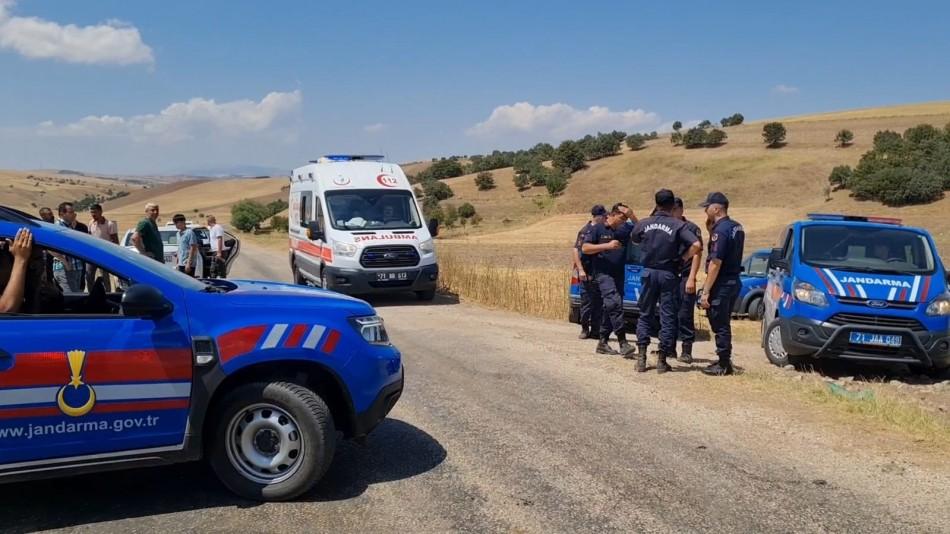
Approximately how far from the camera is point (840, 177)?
43.8 m

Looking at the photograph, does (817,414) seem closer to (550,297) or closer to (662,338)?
(662,338)

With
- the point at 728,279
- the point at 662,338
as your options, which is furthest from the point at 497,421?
the point at 728,279

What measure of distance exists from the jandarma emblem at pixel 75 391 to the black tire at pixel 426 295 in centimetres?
1090

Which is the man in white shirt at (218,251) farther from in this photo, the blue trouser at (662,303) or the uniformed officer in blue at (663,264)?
the blue trouser at (662,303)

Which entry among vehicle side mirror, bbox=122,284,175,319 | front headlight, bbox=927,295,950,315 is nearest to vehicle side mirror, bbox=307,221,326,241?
front headlight, bbox=927,295,950,315

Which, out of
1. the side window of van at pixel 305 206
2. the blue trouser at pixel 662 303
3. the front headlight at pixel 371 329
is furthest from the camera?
the side window of van at pixel 305 206

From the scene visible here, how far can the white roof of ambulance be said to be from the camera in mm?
14758

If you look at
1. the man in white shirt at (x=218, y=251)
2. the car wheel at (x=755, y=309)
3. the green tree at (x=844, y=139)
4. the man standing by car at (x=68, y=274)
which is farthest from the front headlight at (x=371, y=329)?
the green tree at (x=844, y=139)

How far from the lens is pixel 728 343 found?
310 inches

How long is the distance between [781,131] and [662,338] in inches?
2308

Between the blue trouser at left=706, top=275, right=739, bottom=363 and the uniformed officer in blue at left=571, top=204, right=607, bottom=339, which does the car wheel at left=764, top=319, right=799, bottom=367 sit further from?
the uniformed officer in blue at left=571, top=204, right=607, bottom=339

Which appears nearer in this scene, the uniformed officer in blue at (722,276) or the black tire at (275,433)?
the black tire at (275,433)

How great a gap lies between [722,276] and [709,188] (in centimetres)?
4587

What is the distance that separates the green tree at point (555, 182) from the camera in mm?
56719
